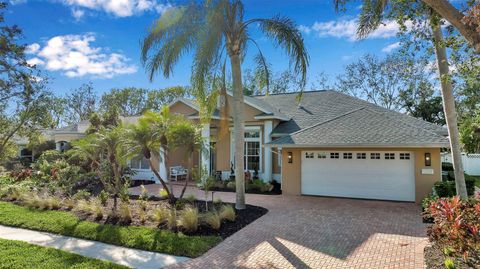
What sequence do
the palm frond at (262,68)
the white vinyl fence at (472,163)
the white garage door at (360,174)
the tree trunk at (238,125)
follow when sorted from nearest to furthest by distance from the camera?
the tree trunk at (238,125) → the palm frond at (262,68) → the white garage door at (360,174) → the white vinyl fence at (472,163)

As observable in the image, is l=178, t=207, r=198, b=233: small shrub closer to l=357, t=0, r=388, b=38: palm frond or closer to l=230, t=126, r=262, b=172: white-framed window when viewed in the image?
l=357, t=0, r=388, b=38: palm frond

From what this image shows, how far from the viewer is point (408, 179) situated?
43.8 ft

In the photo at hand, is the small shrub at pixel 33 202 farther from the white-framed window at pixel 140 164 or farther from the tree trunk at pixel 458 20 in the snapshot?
the tree trunk at pixel 458 20

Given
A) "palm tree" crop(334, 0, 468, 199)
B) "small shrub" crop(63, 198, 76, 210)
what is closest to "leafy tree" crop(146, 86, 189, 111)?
"small shrub" crop(63, 198, 76, 210)

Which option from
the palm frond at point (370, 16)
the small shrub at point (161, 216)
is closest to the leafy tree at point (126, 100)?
the small shrub at point (161, 216)

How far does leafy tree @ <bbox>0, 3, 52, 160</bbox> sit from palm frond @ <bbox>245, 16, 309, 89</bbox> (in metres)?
8.81

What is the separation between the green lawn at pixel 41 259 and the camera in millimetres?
6883

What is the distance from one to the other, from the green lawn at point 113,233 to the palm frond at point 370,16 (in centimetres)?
830

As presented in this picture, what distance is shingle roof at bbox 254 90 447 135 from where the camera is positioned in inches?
711

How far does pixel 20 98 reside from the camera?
1602 cm

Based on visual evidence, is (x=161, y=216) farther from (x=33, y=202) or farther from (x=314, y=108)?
(x=314, y=108)

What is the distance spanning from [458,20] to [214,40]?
7.80 m

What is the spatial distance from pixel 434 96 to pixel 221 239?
103 ft

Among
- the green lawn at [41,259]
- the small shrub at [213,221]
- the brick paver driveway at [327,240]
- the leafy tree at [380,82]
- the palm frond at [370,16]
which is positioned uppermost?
the leafy tree at [380,82]
